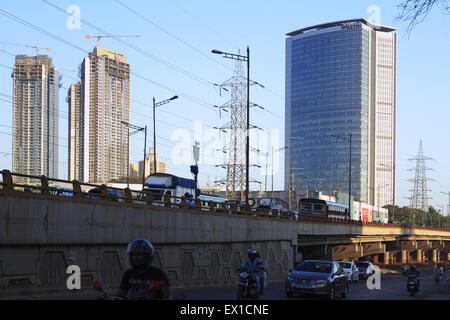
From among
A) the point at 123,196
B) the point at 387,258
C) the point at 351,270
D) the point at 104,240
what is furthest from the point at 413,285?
the point at 387,258

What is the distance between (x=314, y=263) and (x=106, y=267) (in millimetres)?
7929

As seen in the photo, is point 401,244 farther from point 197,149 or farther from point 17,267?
point 17,267

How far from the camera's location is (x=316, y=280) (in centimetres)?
2191

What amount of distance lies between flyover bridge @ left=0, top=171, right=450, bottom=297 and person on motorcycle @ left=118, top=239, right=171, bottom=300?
11.1 meters

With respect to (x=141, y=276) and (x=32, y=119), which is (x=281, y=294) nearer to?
(x=141, y=276)

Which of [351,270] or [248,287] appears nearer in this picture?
[248,287]

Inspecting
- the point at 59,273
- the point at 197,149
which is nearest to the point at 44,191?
the point at 59,273

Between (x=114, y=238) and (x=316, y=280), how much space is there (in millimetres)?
7746

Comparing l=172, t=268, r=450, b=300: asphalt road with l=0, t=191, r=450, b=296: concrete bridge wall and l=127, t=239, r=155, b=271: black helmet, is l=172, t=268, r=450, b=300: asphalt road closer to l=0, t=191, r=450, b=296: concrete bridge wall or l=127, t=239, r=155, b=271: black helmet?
l=0, t=191, r=450, b=296: concrete bridge wall

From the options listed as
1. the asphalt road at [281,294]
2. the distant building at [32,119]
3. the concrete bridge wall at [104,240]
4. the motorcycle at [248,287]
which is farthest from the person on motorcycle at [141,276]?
the distant building at [32,119]

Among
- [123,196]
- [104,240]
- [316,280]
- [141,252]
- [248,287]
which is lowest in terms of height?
[316,280]

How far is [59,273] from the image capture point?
64.6 ft

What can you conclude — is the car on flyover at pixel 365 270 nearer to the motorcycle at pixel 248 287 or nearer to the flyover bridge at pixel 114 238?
the flyover bridge at pixel 114 238

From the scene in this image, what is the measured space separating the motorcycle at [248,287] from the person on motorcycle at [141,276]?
30.1 feet
